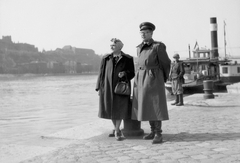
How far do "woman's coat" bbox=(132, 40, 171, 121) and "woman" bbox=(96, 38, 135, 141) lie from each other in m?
0.30

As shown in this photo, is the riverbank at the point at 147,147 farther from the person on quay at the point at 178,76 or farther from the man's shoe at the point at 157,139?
the person on quay at the point at 178,76

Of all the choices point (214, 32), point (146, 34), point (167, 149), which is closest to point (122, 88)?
point (146, 34)

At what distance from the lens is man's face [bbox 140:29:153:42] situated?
16.1 feet

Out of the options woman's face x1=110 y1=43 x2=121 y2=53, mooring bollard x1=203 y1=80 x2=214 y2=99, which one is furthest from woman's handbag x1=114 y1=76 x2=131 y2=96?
mooring bollard x1=203 y1=80 x2=214 y2=99

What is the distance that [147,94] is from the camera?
4.82 metres

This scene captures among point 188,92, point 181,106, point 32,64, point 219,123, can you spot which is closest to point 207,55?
point 188,92

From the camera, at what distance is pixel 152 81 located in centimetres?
481

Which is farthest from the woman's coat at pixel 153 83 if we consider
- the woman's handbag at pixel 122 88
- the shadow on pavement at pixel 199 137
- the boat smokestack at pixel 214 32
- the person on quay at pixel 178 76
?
the boat smokestack at pixel 214 32

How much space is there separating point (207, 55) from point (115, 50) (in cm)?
2781

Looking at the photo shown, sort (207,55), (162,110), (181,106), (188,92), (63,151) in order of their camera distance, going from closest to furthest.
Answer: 1. (63,151)
2. (162,110)
3. (181,106)
4. (188,92)
5. (207,55)

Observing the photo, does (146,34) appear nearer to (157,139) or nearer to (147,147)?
(157,139)

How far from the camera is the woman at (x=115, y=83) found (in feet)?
16.8

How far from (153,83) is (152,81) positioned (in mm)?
34

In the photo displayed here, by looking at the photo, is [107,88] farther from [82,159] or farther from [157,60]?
[82,159]
